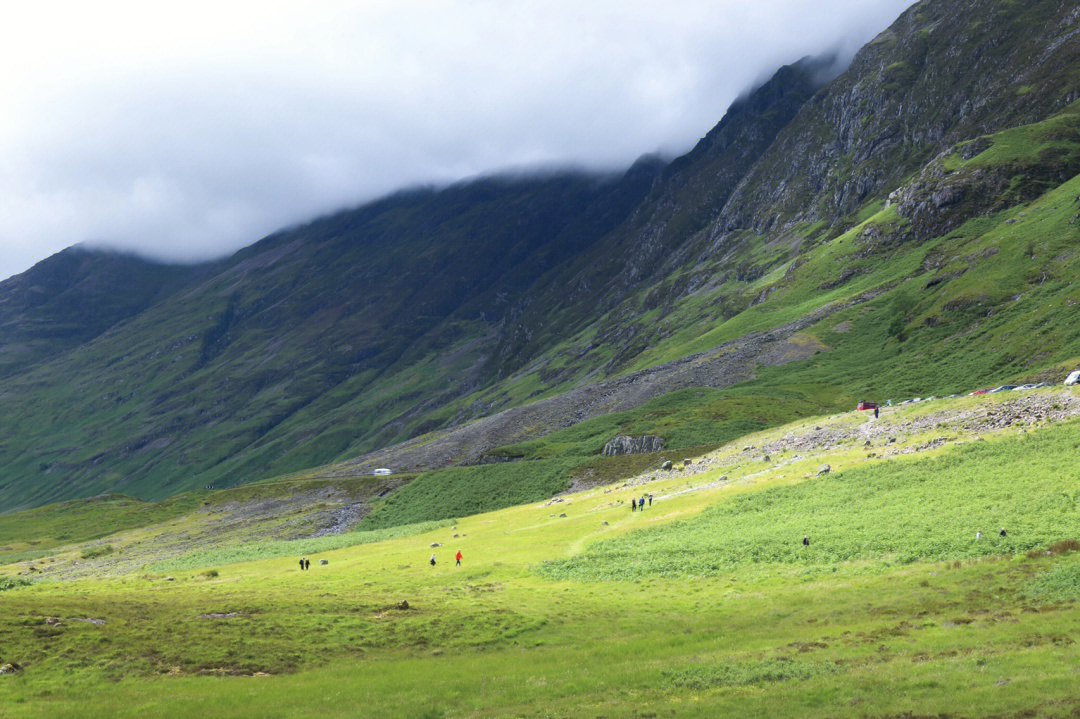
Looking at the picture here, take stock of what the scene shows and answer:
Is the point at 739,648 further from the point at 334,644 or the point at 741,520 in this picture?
the point at 741,520

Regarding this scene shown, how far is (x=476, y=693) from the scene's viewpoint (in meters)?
33.4

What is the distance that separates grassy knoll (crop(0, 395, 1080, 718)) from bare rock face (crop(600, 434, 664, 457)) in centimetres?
6800

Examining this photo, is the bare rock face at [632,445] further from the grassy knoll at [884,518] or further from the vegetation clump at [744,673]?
the vegetation clump at [744,673]

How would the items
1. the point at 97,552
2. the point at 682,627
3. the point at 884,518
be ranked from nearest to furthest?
1. the point at 682,627
2. the point at 884,518
3. the point at 97,552

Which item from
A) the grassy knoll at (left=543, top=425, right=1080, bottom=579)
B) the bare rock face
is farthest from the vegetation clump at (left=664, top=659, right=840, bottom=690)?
the bare rock face

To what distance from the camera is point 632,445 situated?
141000 millimetres

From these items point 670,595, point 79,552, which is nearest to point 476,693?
point 670,595

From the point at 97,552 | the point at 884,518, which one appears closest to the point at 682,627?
the point at 884,518

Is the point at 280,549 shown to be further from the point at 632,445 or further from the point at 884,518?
the point at 884,518

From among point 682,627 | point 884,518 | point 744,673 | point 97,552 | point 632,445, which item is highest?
point 632,445

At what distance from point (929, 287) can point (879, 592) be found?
543 feet

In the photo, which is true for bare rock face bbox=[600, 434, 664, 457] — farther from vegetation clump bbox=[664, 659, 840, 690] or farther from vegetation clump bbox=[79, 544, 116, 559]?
vegetation clump bbox=[664, 659, 840, 690]

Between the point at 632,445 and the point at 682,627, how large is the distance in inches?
3979

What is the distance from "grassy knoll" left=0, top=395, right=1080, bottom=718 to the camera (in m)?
29.2
